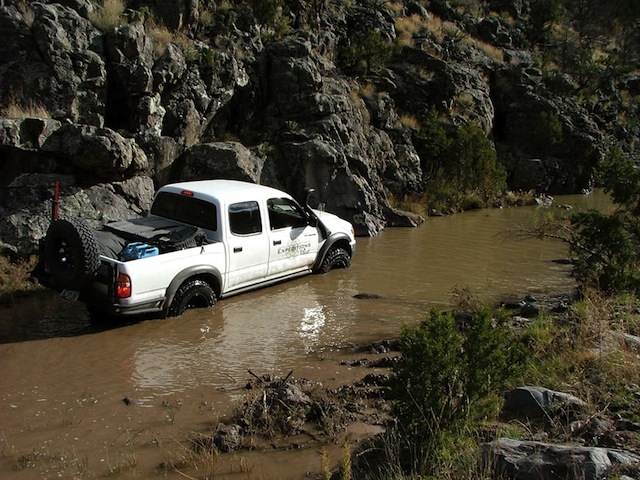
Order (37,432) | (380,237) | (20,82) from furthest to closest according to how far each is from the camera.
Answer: (380,237) → (20,82) → (37,432)

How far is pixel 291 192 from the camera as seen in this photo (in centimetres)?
1628

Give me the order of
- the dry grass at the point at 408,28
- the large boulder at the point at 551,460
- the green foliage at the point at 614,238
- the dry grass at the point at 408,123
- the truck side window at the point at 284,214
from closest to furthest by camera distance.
Result: 1. the large boulder at the point at 551,460
2. the green foliage at the point at 614,238
3. the truck side window at the point at 284,214
4. the dry grass at the point at 408,123
5. the dry grass at the point at 408,28

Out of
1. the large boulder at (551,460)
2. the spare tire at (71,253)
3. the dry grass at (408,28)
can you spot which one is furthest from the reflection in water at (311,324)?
the dry grass at (408,28)

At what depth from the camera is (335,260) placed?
11359mm

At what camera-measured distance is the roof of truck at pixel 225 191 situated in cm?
917

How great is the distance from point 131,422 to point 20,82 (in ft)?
33.6

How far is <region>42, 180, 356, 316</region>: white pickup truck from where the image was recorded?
760 centimetres

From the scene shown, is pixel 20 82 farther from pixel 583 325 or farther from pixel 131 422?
pixel 583 325

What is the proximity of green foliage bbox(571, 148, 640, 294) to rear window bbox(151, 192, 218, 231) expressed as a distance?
5.62 m

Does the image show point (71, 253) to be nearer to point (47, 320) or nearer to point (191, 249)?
point (47, 320)

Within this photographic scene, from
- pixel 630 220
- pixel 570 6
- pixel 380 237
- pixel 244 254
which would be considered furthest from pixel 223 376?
pixel 570 6

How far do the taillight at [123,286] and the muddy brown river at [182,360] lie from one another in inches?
24.3

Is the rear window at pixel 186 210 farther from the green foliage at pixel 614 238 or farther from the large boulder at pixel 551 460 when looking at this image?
the large boulder at pixel 551 460

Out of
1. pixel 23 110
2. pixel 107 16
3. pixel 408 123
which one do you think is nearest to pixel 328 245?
pixel 23 110
